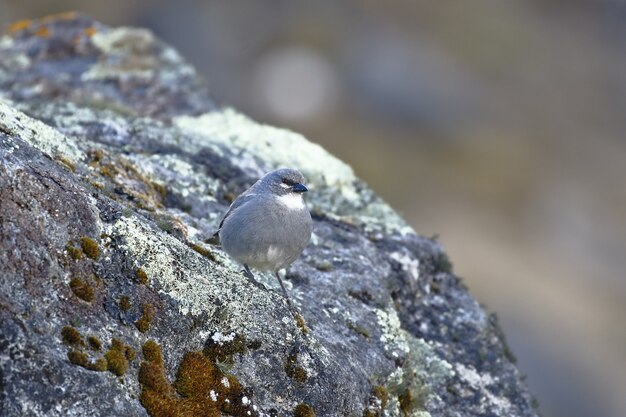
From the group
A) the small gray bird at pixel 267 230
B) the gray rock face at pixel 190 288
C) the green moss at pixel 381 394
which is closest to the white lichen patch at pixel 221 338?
the gray rock face at pixel 190 288

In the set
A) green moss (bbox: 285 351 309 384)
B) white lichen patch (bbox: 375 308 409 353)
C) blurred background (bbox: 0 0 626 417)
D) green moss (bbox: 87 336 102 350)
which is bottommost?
green moss (bbox: 87 336 102 350)

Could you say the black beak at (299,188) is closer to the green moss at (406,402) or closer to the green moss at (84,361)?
the green moss at (406,402)

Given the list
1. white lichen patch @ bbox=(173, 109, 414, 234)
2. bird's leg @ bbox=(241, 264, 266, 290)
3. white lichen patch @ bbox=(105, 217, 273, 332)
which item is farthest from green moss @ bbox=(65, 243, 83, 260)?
white lichen patch @ bbox=(173, 109, 414, 234)

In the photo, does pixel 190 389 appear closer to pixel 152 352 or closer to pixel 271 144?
pixel 152 352

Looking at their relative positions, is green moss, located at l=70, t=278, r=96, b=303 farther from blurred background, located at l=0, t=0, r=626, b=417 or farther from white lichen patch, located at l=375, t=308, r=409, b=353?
blurred background, located at l=0, t=0, r=626, b=417

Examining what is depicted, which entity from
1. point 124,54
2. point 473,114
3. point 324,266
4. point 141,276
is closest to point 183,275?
point 141,276

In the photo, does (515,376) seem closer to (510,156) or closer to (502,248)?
(502,248)
